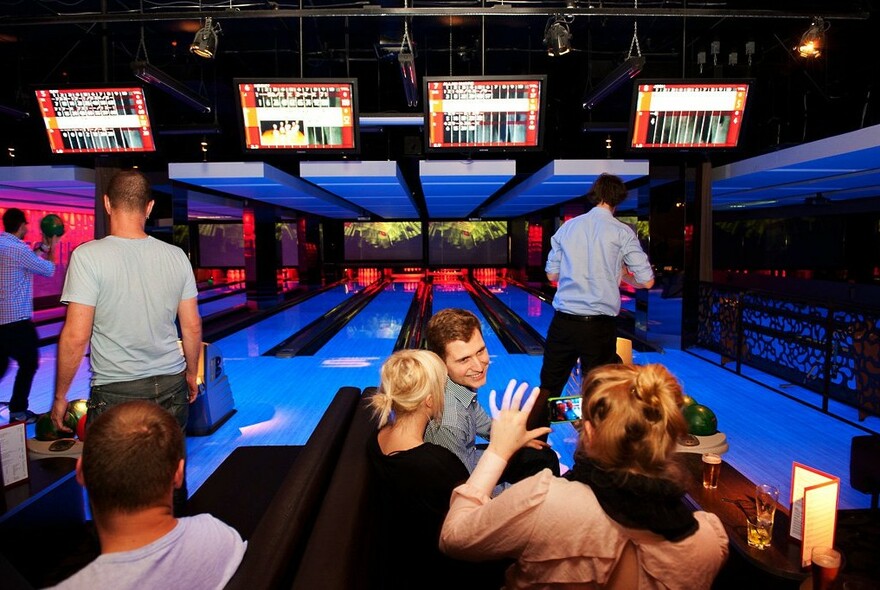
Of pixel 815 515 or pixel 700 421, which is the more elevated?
pixel 815 515

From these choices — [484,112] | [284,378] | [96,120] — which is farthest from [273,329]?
[484,112]

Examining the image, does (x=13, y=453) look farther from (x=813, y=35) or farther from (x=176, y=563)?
(x=813, y=35)

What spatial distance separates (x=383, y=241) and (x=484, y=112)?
50.4 ft

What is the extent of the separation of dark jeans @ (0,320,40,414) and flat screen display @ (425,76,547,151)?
325 cm

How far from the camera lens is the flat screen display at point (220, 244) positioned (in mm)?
18969

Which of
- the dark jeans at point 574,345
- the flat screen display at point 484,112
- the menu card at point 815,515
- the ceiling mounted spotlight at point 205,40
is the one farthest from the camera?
the flat screen display at point 484,112

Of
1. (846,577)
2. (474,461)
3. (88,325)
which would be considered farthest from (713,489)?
(88,325)

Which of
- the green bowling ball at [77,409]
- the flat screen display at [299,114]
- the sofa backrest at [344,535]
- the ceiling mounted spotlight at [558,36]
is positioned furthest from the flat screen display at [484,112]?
the sofa backrest at [344,535]

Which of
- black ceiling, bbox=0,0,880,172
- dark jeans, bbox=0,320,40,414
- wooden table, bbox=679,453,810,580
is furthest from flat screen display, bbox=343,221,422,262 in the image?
wooden table, bbox=679,453,810,580

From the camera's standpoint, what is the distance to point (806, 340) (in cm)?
500

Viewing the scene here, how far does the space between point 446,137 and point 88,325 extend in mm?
3355

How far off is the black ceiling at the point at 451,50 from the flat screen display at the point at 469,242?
10875mm

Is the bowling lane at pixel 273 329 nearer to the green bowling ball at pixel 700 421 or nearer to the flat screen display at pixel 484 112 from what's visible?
the flat screen display at pixel 484 112

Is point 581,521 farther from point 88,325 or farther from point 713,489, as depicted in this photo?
point 88,325
